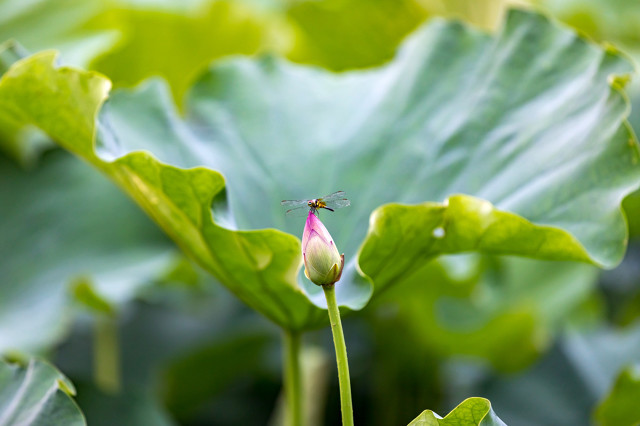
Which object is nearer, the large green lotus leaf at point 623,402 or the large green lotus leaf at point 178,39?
the large green lotus leaf at point 623,402

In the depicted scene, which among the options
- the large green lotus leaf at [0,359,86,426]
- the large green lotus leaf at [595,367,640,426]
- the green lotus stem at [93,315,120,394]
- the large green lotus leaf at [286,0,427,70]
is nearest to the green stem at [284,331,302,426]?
the large green lotus leaf at [0,359,86,426]

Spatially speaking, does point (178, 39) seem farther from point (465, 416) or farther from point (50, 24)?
point (465, 416)

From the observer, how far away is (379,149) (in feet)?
3.41

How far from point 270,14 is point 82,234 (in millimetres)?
1142

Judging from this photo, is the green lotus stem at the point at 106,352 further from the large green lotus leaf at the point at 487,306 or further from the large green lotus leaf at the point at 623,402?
the large green lotus leaf at the point at 623,402

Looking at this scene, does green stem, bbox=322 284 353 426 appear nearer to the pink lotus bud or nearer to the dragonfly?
the pink lotus bud

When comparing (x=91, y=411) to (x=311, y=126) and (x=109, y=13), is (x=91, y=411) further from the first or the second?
(x=109, y=13)

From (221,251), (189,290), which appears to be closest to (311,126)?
(221,251)

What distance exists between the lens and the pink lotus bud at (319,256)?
588 mm

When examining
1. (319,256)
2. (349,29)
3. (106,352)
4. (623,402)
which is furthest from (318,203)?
(349,29)

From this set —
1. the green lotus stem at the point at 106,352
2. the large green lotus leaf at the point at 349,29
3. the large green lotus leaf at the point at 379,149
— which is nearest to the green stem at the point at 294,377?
the large green lotus leaf at the point at 379,149

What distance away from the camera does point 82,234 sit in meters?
1.24

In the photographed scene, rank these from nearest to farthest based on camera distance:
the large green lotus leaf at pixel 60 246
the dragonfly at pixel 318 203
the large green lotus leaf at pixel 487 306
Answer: the dragonfly at pixel 318 203, the large green lotus leaf at pixel 60 246, the large green lotus leaf at pixel 487 306

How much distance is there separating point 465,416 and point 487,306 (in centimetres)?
99
